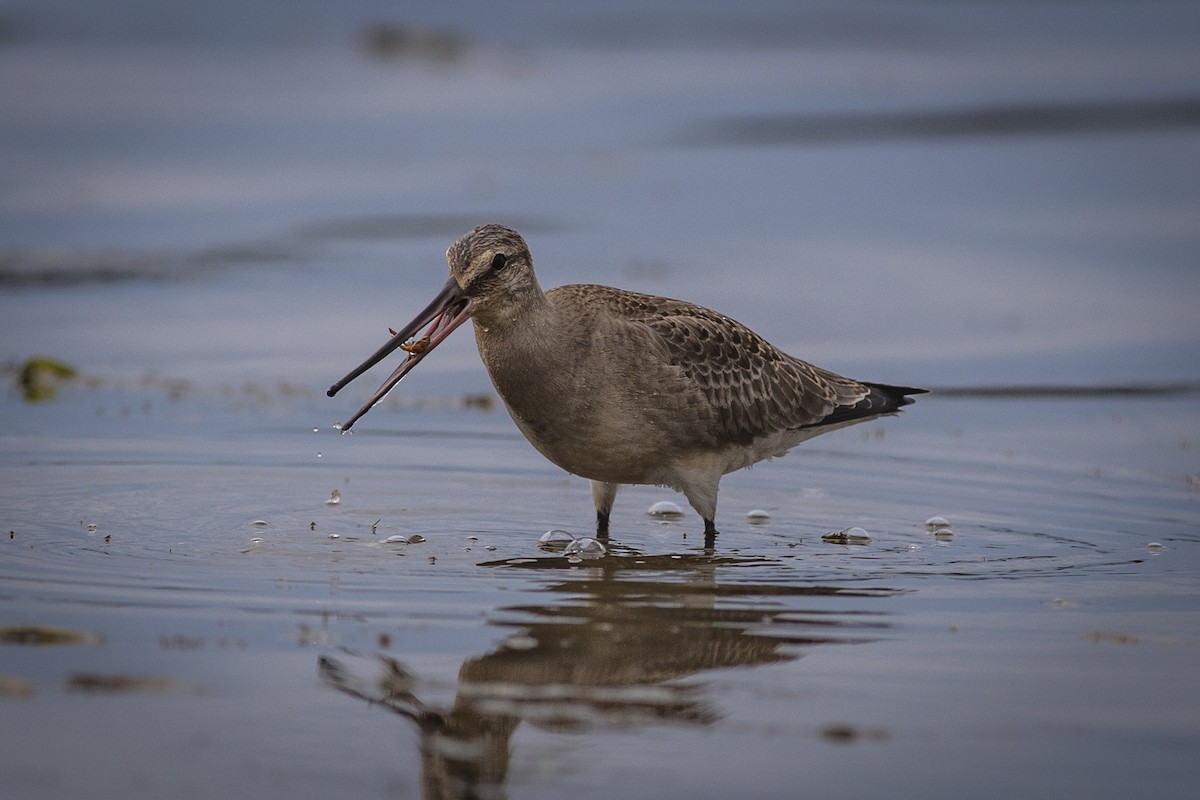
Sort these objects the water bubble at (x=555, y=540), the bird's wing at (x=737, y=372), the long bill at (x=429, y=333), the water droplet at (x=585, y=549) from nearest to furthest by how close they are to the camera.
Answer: the long bill at (x=429, y=333) < the water droplet at (x=585, y=549) < the water bubble at (x=555, y=540) < the bird's wing at (x=737, y=372)

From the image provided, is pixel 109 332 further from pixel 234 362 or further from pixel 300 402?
pixel 300 402

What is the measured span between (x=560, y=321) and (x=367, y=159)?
1287 cm

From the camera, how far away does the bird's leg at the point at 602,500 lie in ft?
29.8

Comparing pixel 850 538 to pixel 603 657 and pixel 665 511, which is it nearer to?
pixel 665 511

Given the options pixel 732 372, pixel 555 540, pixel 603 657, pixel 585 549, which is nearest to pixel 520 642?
pixel 603 657

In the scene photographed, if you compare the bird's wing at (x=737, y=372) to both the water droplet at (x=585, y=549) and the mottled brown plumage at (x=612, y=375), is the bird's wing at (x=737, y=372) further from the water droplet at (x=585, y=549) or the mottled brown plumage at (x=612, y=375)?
the water droplet at (x=585, y=549)

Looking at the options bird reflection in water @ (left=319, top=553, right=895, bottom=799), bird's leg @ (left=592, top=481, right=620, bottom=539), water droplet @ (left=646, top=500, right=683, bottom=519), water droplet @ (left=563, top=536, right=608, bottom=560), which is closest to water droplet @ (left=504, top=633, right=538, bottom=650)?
bird reflection in water @ (left=319, top=553, right=895, bottom=799)

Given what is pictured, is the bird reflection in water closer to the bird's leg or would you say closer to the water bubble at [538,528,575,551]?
the water bubble at [538,528,575,551]

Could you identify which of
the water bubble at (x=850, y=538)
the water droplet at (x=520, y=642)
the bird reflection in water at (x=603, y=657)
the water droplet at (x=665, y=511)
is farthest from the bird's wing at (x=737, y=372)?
the water droplet at (x=520, y=642)

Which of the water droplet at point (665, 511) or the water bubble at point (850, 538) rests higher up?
the water droplet at point (665, 511)

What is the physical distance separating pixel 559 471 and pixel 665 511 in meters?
0.99

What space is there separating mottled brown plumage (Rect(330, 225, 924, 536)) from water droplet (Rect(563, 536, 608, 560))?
0.36 m

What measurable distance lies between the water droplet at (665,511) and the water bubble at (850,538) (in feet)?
3.75

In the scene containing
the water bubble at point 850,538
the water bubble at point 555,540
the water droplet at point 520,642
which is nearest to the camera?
the water droplet at point 520,642
